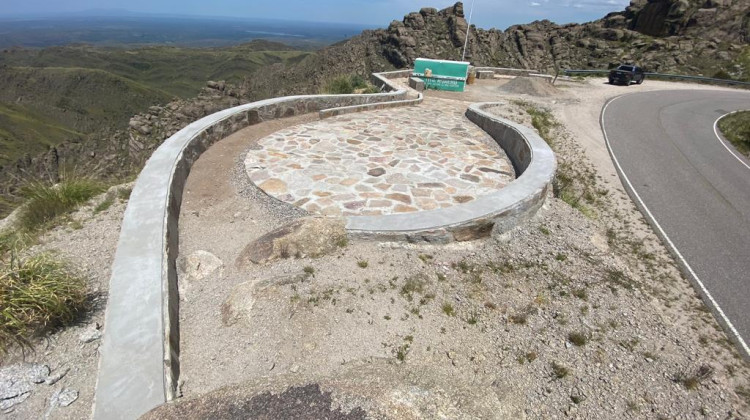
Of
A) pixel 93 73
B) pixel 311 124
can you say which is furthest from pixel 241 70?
pixel 311 124

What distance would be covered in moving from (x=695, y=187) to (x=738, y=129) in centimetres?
825

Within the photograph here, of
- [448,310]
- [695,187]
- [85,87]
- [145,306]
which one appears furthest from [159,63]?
[448,310]

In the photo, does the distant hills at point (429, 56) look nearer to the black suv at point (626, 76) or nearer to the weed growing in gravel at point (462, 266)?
the weed growing in gravel at point (462, 266)

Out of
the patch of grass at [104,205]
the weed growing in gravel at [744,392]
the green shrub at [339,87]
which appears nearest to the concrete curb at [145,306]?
the patch of grass at [104,205]

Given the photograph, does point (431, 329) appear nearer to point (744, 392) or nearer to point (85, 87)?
point (744, 392)

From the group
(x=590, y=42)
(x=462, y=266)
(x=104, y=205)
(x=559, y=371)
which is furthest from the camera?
(x=590, y=42)

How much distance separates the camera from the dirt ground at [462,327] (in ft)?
10.2

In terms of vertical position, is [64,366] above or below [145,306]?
below

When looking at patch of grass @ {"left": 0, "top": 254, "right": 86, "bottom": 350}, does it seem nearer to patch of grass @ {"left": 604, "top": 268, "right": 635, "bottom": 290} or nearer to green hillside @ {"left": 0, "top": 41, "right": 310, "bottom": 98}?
patch of grass @ {"left": 604, "top": 268, "right": 635, "bottom": 290}

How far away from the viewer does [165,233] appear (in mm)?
4062

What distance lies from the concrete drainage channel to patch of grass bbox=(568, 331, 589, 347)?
65.5 inches

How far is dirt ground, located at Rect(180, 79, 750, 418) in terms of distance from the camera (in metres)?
3.11

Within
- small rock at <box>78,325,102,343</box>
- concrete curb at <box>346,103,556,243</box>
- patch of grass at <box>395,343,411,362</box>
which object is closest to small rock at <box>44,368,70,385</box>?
small rock at <box>78,325,102,343</box>

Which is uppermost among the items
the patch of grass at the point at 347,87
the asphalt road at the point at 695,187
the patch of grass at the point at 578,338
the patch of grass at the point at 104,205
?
the patch of grass at the point at 347,87
